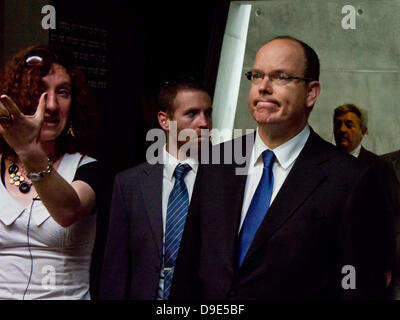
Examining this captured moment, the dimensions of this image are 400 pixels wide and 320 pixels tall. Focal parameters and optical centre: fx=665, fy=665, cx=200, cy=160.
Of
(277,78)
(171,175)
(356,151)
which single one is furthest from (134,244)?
(356,151)

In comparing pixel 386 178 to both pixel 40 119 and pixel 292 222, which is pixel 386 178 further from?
pixel 40 119

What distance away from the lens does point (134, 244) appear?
286 cm

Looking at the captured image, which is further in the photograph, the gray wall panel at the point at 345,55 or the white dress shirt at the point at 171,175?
the gray wall panel at the point at 345,55

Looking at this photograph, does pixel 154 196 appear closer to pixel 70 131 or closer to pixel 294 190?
pixel 70 131

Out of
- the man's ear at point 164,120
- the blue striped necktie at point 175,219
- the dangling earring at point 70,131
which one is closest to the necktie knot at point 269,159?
the blue striped necktie at point 175,219

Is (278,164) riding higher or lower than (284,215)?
higher

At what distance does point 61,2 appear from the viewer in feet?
11.9

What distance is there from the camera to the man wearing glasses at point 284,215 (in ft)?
7.29

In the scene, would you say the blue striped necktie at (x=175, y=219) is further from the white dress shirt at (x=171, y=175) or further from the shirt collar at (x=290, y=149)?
the shirt collar at (x=290, y=149)

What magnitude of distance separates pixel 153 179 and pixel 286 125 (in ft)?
2.80

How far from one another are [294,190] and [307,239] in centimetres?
19

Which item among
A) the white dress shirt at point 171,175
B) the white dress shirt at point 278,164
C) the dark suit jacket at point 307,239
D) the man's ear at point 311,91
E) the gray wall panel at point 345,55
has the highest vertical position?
the gray wall panel at point 345,55

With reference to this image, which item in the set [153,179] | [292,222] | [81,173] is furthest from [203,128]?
[292,222]

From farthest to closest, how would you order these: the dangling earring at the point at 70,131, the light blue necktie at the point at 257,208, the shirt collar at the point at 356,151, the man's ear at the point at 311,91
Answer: the shirt collar at the point at 356,151
the dangling earring at the point at 70,131
the man's ear at the point at 311,91
the light blue necktie at the point at 257,208
